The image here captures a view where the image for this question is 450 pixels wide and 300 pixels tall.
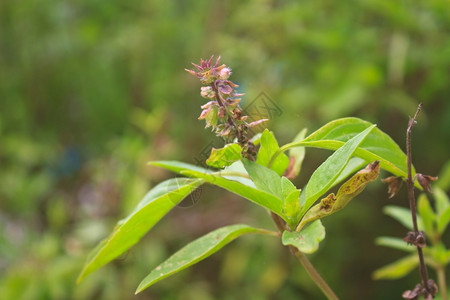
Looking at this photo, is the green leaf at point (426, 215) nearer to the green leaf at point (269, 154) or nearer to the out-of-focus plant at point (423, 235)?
the out-of-focus plant at point (423, 235)

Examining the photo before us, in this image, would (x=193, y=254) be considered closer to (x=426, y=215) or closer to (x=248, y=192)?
(x=248, y=192)

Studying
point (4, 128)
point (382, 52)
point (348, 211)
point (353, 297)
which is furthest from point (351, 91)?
point (4, 128)

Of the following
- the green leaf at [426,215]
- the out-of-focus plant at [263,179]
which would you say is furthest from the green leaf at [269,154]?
the green leaf at [426,215]

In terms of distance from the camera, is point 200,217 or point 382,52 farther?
point 200,217

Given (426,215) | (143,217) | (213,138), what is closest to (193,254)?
(143,217)

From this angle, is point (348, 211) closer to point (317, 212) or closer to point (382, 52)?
point (382, 52)

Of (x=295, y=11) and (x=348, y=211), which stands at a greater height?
(x=295, y=11)
